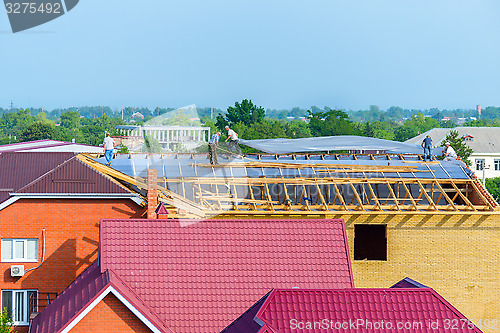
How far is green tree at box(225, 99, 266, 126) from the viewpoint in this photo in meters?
134

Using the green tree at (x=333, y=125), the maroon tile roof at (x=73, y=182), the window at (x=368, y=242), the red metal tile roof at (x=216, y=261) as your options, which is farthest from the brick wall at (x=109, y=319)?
the green tree at (x=333, y=125)

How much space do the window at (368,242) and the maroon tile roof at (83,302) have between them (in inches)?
606

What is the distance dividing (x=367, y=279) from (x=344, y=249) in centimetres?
710

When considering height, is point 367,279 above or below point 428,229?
below

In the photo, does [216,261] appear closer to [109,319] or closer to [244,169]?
[109,319]

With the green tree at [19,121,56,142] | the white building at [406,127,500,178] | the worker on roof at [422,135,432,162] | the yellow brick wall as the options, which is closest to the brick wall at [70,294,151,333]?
the yellow brick wall

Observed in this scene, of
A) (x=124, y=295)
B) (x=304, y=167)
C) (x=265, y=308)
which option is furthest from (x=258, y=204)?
(x=265, y=308)

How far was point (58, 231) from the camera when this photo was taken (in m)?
26.2

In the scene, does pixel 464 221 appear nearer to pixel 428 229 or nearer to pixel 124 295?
pixel 428 229

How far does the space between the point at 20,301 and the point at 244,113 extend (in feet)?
362

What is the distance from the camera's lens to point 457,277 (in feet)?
93.1

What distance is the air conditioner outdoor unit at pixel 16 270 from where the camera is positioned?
25359 mm

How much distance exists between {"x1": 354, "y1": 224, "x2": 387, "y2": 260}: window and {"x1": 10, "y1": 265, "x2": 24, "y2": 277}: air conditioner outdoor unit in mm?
15068

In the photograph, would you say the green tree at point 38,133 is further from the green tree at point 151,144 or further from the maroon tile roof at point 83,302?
the maroon tile roof at point 83,302
